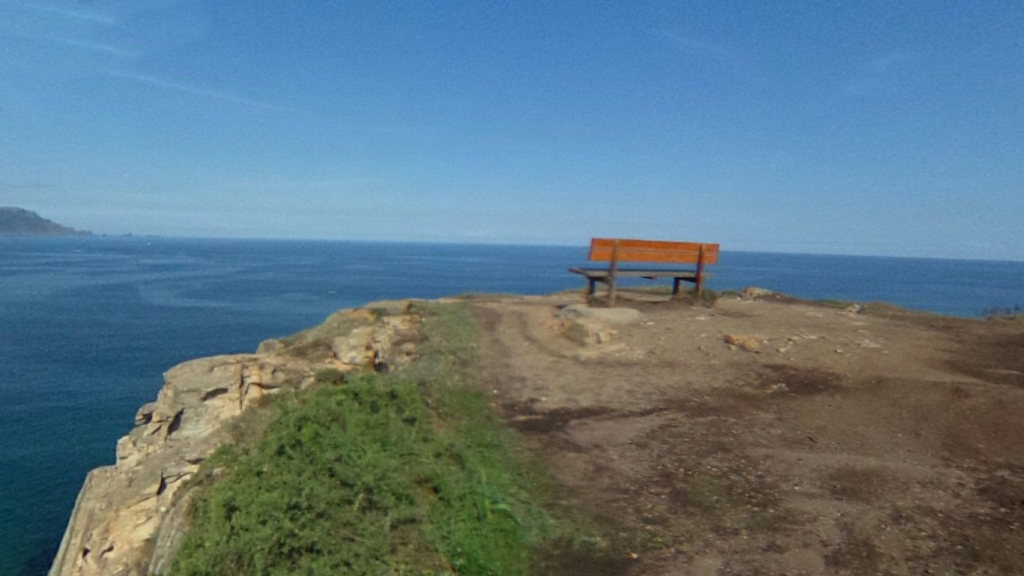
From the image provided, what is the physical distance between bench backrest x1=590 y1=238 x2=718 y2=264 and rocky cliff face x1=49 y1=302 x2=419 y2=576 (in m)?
4.83

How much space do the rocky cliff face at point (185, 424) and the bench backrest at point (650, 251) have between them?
4.83 meters

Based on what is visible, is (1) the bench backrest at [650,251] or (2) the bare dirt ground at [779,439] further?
(1) the bench backrest at [650,251]

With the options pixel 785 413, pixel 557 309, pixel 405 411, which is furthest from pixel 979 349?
pixel 405 411

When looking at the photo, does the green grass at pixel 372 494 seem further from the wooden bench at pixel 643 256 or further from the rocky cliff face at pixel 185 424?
the wooden bench at pixel 643 256

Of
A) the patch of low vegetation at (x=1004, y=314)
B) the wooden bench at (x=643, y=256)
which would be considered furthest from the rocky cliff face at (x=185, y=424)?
the patch of low vegetation at (x=1004, y=314)

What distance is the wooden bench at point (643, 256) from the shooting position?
525 inches

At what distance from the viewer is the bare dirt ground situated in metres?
4.69

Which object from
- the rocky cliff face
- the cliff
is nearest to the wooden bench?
the cliff

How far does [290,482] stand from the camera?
5840 mm

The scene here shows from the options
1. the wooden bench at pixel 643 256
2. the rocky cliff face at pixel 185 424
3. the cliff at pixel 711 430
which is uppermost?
the wooden bench at pixel 643 256

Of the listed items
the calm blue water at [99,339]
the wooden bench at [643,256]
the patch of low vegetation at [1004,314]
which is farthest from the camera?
the calm blue water at [99,339]

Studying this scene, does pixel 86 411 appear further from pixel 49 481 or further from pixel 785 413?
pixel 785 413

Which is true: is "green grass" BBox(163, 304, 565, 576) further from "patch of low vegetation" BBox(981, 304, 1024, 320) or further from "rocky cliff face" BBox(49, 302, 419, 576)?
"patch of low vegetation" BBox(981, 304, 1024, 320)

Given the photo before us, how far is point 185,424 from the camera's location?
12.2 meters
